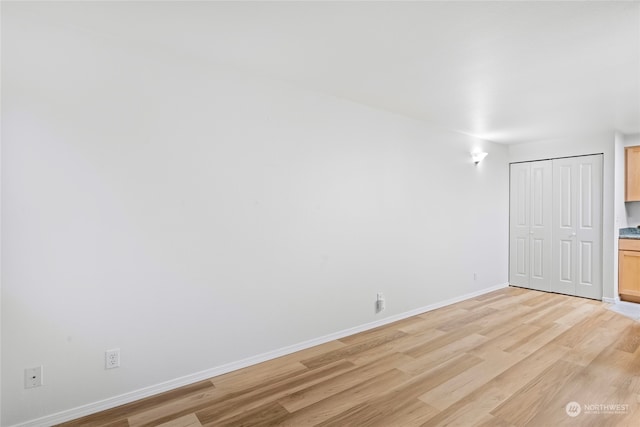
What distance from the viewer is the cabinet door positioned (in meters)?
4.48

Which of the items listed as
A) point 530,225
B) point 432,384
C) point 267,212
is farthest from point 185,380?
point 530,225

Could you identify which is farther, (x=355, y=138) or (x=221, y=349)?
(x=355, y=138)

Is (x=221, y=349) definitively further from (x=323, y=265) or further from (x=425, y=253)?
(x=425, y=253)

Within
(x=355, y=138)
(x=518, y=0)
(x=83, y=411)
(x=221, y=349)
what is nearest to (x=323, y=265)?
(x=221, y=349)

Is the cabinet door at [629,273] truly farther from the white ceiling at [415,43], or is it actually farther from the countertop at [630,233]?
the white ceiling at [415,43]

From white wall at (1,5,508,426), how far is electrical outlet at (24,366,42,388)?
35 millimetres

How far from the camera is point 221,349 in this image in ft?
8.63

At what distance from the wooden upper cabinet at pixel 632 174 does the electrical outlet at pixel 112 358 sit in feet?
21.7

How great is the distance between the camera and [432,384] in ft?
8.00

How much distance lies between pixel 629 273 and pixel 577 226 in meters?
0.87

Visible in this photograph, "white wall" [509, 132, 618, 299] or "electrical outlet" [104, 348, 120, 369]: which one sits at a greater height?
"white wall" [509, 132, 618, 299]

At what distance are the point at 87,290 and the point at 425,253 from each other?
11.9 ft

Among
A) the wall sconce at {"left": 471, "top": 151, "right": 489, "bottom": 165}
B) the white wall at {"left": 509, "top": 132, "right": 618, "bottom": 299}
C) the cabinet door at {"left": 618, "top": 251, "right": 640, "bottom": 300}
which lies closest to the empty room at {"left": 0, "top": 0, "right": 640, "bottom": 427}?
the white wall at {"left": 509, "top": 132, "right": 618, "bottom": 299}

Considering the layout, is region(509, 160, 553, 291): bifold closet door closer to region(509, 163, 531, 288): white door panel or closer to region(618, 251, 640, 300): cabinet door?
region(509, 163, 531, 288): white door panel
